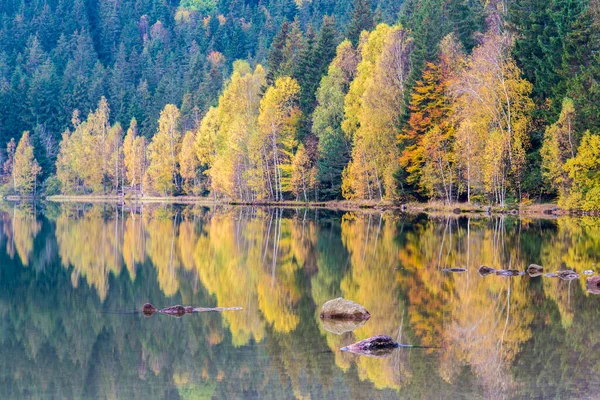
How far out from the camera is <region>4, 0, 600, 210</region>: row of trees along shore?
53.6m

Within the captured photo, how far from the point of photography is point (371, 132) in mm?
65750

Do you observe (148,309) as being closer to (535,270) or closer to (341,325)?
(341,325)

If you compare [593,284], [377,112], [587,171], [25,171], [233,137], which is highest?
[377,112]

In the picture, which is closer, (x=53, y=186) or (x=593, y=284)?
(x=593, y=284)

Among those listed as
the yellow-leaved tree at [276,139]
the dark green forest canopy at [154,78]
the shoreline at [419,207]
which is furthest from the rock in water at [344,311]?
the dark green forest canopy at [154,78]

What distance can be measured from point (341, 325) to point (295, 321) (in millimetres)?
1132

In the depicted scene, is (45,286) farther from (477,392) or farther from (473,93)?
(473,93)

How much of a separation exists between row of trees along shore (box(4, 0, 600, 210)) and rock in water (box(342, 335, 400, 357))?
38266 mm

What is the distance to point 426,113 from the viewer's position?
6344cm

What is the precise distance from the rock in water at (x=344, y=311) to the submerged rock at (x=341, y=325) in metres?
0.14

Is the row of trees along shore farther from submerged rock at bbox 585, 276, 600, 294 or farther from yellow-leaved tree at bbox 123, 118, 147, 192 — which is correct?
submerged rock at bbox 585, 276, 600, 294

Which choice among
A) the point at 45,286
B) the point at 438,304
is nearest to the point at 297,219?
the point at 45,286

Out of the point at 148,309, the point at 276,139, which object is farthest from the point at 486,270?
the point at 276,139

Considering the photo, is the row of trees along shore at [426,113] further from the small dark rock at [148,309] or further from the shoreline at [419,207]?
the small dark rock at [148,309]
